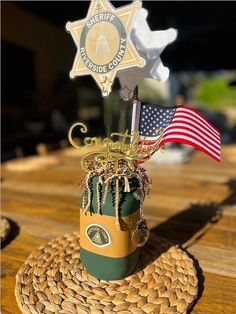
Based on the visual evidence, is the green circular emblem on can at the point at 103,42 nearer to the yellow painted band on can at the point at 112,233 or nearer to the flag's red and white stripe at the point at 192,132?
the flag's red and white stripe at the point at 192,132

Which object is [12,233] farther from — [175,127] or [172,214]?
[175,127]

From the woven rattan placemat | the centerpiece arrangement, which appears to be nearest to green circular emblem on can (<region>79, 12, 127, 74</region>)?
the centerpiece arrangement

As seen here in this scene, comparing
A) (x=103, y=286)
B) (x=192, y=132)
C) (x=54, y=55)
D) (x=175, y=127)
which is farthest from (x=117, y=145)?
(x=54, y=55)

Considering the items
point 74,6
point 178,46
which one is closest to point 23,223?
point 74,6

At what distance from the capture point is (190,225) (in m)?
2.91

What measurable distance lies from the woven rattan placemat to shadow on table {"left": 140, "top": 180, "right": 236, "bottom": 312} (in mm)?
112

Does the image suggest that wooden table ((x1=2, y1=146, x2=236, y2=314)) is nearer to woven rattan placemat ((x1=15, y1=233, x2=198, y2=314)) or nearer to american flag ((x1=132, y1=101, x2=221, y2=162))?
woven rattan placemat ((x1=15, y1=233, x2=198, y2=314))

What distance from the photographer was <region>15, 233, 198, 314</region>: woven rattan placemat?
174 cm

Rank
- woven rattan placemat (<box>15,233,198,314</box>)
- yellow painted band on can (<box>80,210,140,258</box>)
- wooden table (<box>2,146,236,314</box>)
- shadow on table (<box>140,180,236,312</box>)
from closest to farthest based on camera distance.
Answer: woven rattan placemat (<box>15,233,198,314</box>), yellow painted band on can (<box>80,210,140,258</box>), wooden table (<box>2,146,236,314</box>), shadow on table (<box>140,180,236,312</box>)

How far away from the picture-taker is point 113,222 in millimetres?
1838

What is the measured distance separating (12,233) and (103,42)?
2001 mm

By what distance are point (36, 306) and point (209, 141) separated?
5.29ft

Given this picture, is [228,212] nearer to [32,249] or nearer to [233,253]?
[233,253]

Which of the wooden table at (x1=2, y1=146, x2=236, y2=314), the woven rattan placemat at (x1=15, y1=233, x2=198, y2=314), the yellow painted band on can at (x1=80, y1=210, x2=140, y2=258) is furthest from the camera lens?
the wooden table at (x1=2, y1=146, x2=236, y2=314)
